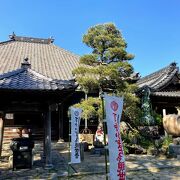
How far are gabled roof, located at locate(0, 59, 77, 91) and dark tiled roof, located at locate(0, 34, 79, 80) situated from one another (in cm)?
764

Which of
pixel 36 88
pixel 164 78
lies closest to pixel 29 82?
pixel 36 88

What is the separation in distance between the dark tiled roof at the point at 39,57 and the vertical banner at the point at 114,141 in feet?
43.6

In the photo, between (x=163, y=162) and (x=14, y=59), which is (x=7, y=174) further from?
(x=14, y=59)

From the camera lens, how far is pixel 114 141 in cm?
534

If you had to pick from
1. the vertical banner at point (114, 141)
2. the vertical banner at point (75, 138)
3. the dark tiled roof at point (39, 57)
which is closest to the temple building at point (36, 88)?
the dark tiled roof at point (39, 57)

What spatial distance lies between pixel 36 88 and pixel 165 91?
48.9 ft

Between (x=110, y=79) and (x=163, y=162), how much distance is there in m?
5.21

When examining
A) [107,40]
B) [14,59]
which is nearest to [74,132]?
[107,40]

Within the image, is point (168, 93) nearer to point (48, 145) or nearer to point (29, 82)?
point (48, 145)

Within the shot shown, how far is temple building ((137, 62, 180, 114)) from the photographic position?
64.8 feet

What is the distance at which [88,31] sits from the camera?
48.6ft

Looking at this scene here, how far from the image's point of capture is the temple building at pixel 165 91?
64.8 ft

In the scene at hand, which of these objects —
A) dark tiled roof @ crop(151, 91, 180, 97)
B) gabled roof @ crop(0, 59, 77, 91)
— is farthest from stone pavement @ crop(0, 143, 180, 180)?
dark tiled roof @ crop(151, 91, 180, 97)

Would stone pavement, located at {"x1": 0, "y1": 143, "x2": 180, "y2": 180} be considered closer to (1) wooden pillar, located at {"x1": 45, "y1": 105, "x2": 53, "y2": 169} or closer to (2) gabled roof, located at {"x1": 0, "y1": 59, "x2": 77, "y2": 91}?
(1) wooden pillar, located at {"x1": 45, "y1": 105, "x2": 53, "y2": 169}
